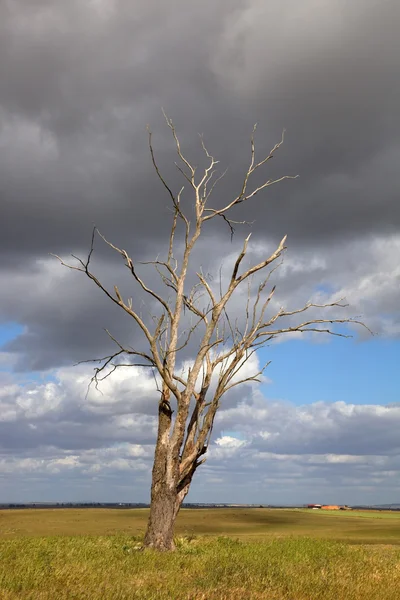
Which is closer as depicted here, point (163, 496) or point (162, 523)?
point (162, 523)

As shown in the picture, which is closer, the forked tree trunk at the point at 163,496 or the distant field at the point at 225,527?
the forked tree trunk at the point at 163,496

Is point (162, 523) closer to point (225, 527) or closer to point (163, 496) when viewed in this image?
point (163, 496)

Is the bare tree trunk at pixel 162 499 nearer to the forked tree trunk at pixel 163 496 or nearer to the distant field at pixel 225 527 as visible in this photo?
the forked tree trunk at pixel 163 496

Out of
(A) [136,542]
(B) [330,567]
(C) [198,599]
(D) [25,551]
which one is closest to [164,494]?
(A) [136,542]

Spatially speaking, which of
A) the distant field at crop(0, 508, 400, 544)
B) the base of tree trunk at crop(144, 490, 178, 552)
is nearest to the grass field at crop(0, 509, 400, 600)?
the base of tree trunk at crop(144, 490, 178, 552)

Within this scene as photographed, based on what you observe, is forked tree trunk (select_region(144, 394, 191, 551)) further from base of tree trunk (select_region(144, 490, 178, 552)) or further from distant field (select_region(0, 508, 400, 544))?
distant field (select_region(0, 508, 400, 544))

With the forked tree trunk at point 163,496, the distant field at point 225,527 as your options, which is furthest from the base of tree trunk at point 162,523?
the distant field at point 225,527

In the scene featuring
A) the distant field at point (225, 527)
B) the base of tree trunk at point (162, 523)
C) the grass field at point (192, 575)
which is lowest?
the grass field at point (192, 575)

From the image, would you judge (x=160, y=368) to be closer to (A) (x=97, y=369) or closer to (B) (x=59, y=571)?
(A) (x=97, y=369)

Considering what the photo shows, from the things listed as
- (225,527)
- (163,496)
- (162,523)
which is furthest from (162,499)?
(225,527)

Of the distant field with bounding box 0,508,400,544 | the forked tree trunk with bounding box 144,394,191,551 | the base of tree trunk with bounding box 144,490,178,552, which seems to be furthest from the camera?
the distant field with bounding box 0,508,400,544

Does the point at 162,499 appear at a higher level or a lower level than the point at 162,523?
higher

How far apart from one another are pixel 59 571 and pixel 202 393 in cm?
1018

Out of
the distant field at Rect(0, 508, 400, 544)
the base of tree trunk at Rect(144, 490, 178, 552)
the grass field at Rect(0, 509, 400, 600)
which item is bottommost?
the grass field at Rect(0, 509, 400, 600)
